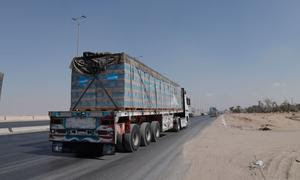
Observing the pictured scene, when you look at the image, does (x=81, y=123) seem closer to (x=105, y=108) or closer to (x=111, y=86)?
(x=105, y=108)

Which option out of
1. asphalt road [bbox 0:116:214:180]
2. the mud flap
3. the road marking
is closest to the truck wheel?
asphalt road [bbox 0:116:214:180]

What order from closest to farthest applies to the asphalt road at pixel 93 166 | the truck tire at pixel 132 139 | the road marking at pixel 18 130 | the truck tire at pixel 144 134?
the asphalt road at pixel 93 166 → the truck tire at pixel 132 139 → the truck tire at pixel 144 134 → the road marking at pixel 18 130

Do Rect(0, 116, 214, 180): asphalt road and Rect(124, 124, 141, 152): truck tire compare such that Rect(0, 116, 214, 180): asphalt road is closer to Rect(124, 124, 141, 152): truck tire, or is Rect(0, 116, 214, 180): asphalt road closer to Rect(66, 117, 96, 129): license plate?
Rect(124, 124, 141, 152): truck tire

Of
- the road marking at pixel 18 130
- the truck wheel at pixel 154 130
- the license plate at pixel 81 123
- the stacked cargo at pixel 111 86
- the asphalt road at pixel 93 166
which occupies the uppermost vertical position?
the stacked cargo at pixel 111 86

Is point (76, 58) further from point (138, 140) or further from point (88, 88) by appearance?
point (138, 140)

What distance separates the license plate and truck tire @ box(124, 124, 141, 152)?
5.05 ft

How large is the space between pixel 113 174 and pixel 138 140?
14.2 feet

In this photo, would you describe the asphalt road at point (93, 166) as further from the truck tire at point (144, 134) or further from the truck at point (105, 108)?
the truck tire at point (144, 134)

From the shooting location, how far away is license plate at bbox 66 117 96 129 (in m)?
9.30

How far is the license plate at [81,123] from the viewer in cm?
930

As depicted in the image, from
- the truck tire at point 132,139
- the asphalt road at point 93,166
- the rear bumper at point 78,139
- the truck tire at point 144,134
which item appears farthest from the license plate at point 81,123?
the truck tire at point 144,134

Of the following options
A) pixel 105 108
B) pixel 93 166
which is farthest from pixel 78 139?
pixel 93 166

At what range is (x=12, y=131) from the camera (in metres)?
21.4

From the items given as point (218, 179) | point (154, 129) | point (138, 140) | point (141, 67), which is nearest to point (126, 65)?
point (141, 67)
